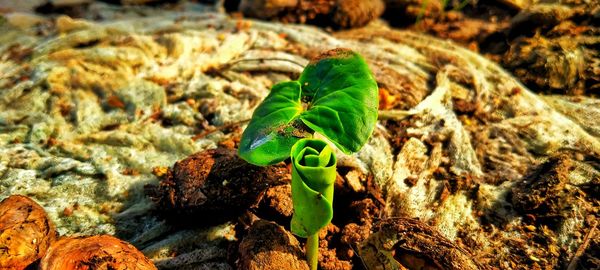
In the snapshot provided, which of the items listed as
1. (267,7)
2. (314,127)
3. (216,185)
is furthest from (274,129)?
(267,7)

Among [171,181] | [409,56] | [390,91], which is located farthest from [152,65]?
[409,56]

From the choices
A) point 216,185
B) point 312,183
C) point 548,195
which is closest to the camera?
point 312,183

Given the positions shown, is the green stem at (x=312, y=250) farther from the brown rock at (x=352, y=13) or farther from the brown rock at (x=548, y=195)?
the brown rock at (x=352, y=13)

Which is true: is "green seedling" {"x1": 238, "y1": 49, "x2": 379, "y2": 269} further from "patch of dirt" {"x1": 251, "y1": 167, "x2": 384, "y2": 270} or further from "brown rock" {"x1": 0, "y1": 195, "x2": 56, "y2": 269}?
"brown rock" {"x1": 0, "y1": 195, "x2": 56, "y2": 269}

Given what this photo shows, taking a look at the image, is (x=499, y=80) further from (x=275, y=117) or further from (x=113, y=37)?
(x=113, y=37)

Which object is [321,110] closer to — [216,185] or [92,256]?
[216,185]

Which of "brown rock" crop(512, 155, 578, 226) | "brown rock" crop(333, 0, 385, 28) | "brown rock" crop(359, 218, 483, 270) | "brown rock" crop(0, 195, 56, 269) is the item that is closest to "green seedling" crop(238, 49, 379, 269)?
"brown rock" crop(359, 218, 483, 270)

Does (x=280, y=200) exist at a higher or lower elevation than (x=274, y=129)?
lower

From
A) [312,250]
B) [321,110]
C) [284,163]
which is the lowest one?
[312,250]
